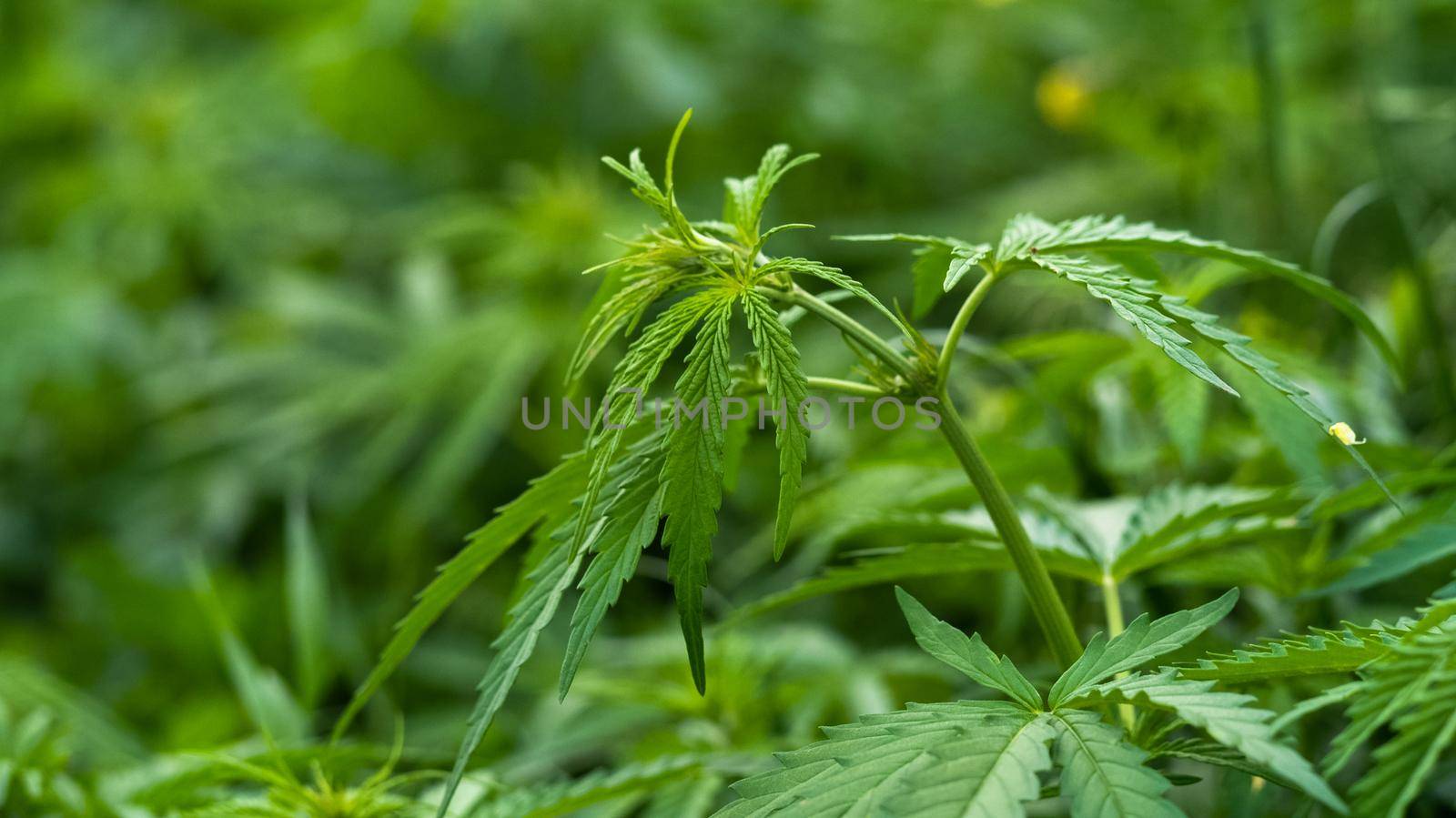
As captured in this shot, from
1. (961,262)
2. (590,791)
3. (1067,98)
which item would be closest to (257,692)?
(590,791)

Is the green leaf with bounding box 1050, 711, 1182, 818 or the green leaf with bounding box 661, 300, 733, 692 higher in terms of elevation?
the green leaf with bounding box 661, 300, 733, 692

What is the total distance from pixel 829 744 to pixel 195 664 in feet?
3.58

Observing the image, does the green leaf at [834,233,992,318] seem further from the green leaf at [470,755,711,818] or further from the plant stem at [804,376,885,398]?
the green leaf at [470,755,711,818]

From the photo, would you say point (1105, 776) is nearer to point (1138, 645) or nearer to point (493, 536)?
point (1138, 645)

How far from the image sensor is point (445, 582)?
0.40 meters

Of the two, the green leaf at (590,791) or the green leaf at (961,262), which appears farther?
the green leaf at (590,791)

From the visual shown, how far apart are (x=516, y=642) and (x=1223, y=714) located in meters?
0.22

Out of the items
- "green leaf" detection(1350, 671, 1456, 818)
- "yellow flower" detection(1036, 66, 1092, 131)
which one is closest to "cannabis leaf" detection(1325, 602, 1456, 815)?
"green leaf" detection(1350, 671, 1456, 818)

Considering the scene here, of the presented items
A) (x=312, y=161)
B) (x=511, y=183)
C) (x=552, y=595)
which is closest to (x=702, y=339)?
(x=552, y=595)

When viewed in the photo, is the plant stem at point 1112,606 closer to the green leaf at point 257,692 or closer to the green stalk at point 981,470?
the green stalk at point 981,470

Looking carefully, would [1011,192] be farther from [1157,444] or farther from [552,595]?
[552,595]

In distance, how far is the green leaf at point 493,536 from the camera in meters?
0.40

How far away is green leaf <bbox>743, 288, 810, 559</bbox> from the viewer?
0.33m

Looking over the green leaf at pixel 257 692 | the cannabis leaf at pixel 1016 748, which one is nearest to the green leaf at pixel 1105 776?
the cannabis leaf at pixel 1016 748
